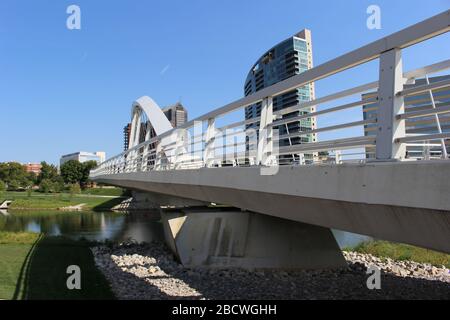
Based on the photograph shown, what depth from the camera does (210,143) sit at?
26.9 feet

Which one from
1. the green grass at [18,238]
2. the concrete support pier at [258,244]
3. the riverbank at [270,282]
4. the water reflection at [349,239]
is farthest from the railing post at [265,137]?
the green grass at [18,238]

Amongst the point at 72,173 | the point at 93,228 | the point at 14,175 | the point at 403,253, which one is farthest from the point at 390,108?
the point at 14,175

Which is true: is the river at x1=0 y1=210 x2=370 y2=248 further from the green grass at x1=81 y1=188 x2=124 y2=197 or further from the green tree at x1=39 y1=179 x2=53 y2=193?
the green tree at x1=39 y1=179 x2=53 y2=193

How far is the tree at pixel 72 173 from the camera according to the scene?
96438 mm

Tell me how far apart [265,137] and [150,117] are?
23672 mm

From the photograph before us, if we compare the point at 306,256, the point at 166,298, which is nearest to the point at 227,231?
the point at 306,256

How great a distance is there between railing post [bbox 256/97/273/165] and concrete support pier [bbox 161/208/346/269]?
258 inches

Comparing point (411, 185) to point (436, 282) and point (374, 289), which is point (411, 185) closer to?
point (374, 289)

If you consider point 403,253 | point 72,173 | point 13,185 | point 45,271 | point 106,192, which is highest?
point 72,173

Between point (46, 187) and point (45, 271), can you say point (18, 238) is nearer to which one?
point (45, 271)

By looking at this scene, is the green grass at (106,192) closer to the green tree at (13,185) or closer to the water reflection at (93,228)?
the green tree at (13,185)

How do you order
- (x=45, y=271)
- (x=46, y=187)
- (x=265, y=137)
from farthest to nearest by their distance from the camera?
1. (x=46, y=187)
2. (x=45, y=271)
3. (x=265, y=137)

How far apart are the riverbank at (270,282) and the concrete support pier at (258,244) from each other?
312 millimetres

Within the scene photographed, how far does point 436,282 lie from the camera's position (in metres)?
12.1
